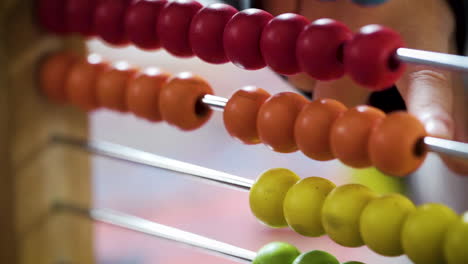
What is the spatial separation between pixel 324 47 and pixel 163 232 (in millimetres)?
473

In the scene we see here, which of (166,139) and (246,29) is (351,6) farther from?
(166,139)

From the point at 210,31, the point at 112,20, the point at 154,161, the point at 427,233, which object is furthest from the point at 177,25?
the point at 427,233

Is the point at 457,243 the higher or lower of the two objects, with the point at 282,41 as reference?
lower

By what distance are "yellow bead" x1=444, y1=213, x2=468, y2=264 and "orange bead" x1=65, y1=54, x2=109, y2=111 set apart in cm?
63

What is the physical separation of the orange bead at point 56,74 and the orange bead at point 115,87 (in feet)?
0.32

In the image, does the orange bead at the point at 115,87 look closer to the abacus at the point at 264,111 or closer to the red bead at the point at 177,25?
the abacus at the point at 264,111

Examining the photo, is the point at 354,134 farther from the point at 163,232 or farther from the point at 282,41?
the point at 163,232

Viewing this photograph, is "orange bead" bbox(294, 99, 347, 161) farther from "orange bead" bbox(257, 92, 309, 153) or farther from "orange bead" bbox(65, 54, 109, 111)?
"orange bead" bbox(65, 54, 109, 111)

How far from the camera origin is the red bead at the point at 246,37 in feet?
2.30

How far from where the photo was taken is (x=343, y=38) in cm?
63

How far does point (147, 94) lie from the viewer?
34.8 inches

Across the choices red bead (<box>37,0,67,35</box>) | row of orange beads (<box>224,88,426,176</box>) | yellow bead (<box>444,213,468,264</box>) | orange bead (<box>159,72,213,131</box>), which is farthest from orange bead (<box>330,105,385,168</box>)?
red bead (<box>37,0,67,35</box>)

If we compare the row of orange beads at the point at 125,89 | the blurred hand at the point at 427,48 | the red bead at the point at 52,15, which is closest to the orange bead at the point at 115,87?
the row of orange beads at the point at 125,89

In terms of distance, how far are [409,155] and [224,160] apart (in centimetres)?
223
